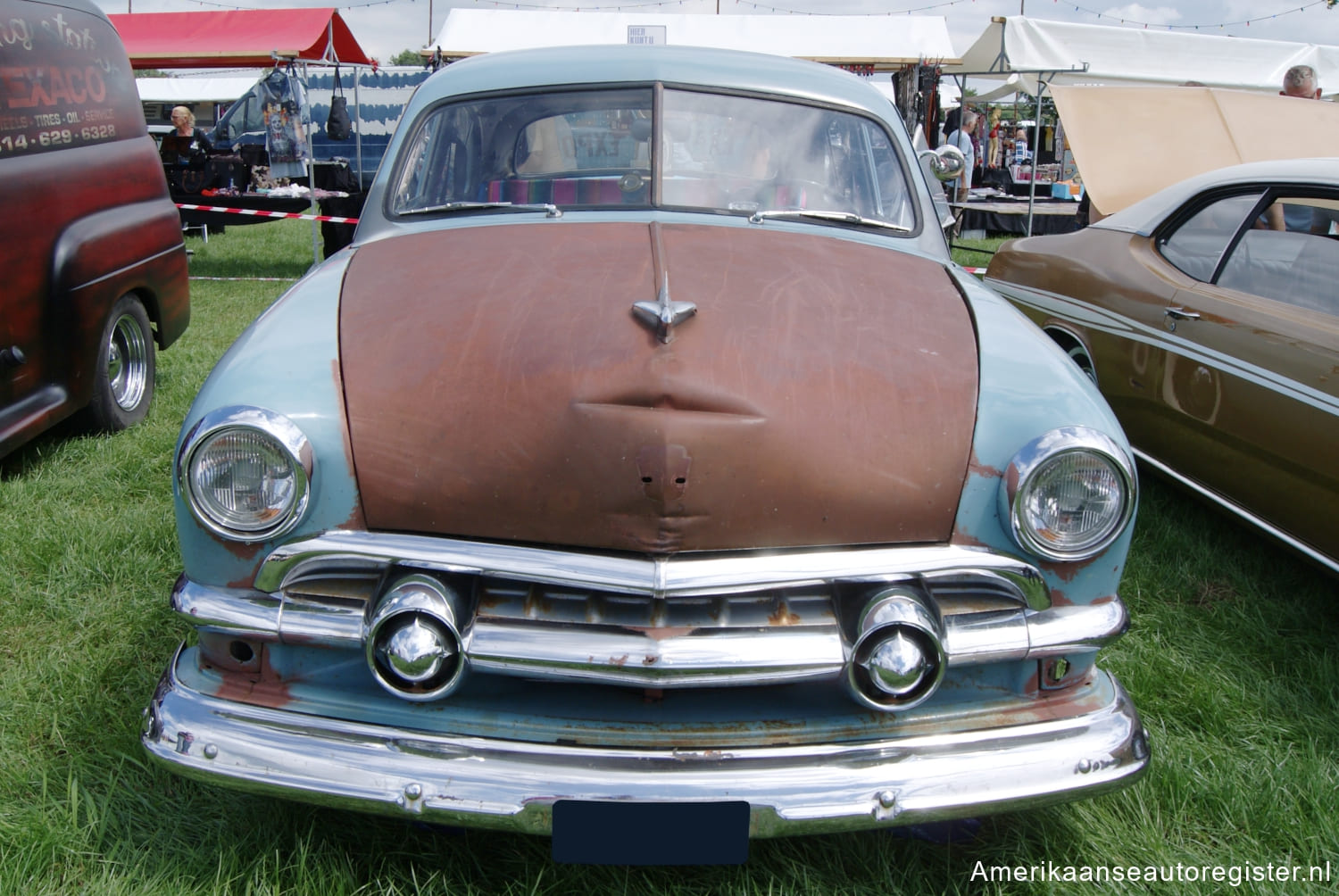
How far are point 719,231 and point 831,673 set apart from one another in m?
1.24

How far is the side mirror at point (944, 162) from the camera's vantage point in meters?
3.45

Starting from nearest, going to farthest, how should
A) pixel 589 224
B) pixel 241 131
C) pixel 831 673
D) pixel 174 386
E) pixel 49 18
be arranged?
pixel 831 673 → pixel 589 224 → pixel 49 18 → pixel 174 386 → pixel 241 131

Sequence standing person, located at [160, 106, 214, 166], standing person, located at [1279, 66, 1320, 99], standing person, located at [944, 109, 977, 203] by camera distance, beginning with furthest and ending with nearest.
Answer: standing person, located at [944, 109, 977, 203], standing person, located at [160, 106, 214, 166], standing person, located at [1279, 66, 1320, 99]

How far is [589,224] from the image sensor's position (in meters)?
2.57

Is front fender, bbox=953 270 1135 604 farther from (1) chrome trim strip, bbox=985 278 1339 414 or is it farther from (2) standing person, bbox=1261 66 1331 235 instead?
(2) standing person, bbox=1261 66 1331 235

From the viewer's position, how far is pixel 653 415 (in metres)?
1.78

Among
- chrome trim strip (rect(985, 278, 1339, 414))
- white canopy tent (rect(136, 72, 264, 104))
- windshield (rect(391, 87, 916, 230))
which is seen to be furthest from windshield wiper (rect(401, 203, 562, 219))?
white canopy tent (rect(136, 72, 264, 104))

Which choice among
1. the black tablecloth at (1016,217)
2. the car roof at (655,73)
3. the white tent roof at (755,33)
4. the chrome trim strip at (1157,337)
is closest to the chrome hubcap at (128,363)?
the car roof at (655,73)

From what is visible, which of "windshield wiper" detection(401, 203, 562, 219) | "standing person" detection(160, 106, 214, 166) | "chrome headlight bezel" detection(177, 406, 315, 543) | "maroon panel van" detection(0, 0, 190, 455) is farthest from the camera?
"standing person" detection(160, 106, 214, 166)

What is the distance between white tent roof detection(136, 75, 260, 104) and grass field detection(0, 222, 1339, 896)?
33.7 meters

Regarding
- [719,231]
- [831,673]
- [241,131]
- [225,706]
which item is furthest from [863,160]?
[241,131]

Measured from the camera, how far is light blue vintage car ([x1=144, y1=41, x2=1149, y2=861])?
5.61 feet

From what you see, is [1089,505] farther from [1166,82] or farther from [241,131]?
[241,131]

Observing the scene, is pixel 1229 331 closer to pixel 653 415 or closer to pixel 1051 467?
pixel 1051 467
